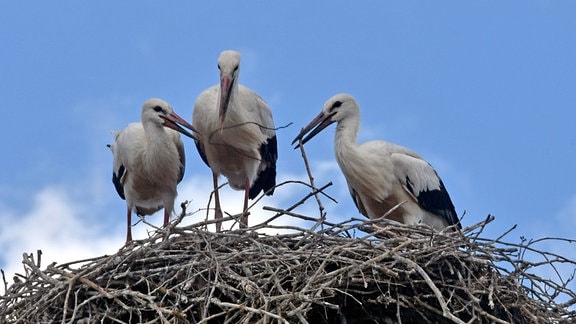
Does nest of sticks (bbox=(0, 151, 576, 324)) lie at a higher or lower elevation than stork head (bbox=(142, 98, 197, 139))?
lower

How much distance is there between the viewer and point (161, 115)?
314 inches

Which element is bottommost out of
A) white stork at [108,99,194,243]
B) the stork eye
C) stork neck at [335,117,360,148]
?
stork neck at [335,117,360,148]

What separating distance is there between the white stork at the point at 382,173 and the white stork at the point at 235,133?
0.48m

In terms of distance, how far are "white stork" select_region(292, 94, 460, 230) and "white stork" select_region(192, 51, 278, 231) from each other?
18.9 inches

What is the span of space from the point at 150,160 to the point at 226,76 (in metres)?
0.78

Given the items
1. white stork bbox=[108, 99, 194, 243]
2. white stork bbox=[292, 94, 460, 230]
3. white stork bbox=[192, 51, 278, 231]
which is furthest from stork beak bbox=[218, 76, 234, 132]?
white stork bbox=[292, 94, 460, 230]

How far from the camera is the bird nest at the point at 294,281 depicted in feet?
19.1

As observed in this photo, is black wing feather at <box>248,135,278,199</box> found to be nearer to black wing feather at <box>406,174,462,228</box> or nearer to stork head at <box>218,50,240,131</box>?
stork head at <box>218,50,240,131</box>

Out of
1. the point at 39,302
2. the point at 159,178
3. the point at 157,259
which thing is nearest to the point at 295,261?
the point at 157,259

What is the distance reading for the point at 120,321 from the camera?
230 inches

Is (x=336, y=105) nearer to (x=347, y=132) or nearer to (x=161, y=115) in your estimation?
(x=347, y=132)

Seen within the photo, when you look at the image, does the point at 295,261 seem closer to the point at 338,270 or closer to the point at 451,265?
the point at 338,270

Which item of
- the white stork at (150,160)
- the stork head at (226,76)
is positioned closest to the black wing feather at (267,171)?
the white stork at (150,160)

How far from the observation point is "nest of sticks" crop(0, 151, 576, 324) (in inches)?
230
